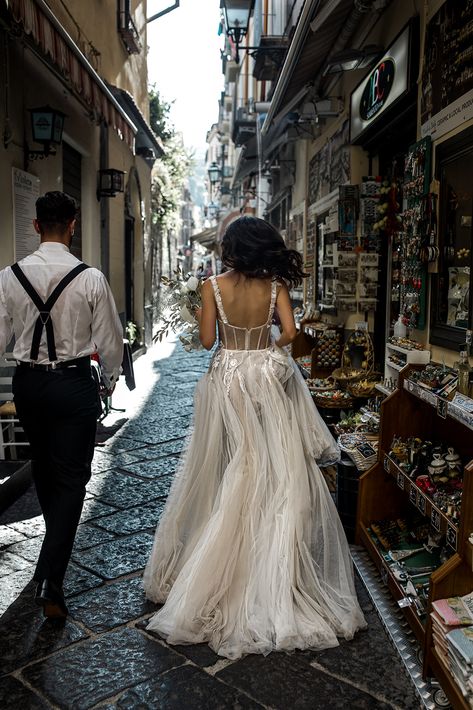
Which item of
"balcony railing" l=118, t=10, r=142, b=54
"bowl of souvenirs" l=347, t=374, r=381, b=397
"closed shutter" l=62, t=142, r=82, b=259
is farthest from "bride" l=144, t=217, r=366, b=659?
"balcony railing" l=118, t=10, r=142, b=54

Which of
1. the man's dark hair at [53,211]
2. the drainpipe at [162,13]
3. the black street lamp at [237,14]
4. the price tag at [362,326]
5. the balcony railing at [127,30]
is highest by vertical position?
the drainpipe at [162,13]

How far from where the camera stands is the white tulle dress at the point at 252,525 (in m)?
3.12

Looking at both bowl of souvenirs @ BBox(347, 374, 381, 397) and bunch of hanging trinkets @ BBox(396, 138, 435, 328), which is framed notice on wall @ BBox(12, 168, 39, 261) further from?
bunch of hanging trinkets @ BBox(396, 138, 435, 328)

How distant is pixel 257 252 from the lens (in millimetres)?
3443

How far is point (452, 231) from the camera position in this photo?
13.4 feet

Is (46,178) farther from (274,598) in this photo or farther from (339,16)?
(274,598)

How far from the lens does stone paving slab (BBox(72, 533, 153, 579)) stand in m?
3.95

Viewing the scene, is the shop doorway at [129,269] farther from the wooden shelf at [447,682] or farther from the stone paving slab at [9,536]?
the wooden shelf at [447,682]

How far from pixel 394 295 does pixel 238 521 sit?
367 cm

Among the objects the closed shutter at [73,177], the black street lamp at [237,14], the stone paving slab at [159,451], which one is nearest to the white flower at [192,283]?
the stone paving slab at [159,451]

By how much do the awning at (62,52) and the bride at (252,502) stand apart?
281cm

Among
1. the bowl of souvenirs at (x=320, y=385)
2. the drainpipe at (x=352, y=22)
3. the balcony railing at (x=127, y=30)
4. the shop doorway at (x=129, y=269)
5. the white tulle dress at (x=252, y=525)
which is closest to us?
the white tulle dress at (x=252, y=525)

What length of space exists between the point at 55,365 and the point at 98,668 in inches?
54.3

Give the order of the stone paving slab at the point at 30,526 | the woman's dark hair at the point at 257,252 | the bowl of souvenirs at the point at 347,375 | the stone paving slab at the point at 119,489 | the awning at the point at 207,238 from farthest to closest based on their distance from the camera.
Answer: the awning at the point at 207,238
the bowl of souvenirs at the point at 347,375
the stone paving slab at the point at 119,489
the stone paving slab at the point at 30,526
the woman's dark hair at the point at 257,252
